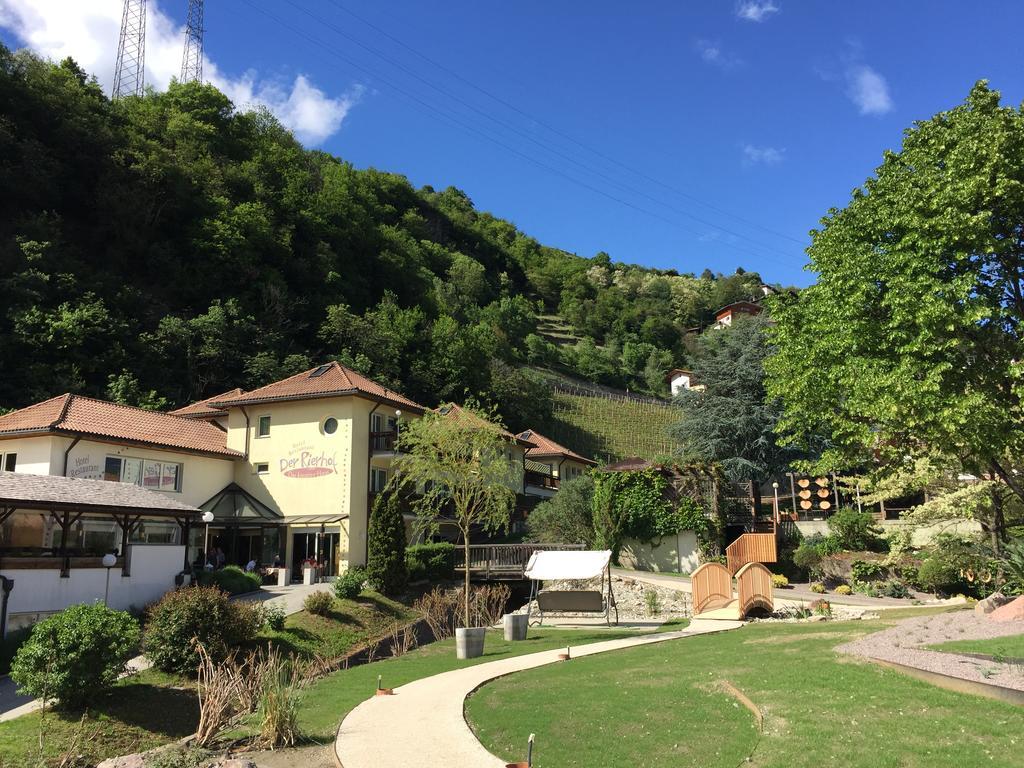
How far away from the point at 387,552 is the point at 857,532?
65.7ft

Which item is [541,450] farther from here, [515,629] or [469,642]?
[469,642]

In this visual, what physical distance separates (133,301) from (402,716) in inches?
1848

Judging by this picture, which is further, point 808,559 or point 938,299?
point 808,559

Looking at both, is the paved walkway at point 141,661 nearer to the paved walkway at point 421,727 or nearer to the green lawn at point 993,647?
the paved walkway at point 421,727

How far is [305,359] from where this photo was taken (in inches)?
2077

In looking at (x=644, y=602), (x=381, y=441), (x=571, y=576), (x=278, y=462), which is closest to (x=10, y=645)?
(x=571, y=576)

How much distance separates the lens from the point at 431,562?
31.1 metres

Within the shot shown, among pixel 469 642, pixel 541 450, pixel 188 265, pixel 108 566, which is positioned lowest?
pixel 469 642

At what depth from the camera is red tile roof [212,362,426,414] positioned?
3409 centimetres

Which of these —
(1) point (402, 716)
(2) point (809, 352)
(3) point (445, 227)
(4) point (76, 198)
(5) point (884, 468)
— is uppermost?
(3) point (445, 227)

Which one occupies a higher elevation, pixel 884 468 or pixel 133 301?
pixel 133 301

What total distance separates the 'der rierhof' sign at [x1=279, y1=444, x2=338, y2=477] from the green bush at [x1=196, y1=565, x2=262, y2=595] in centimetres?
663

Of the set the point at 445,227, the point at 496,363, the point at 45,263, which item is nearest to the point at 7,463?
the point at 45,263

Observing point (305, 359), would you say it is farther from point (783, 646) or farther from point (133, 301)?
point (783, 646)
